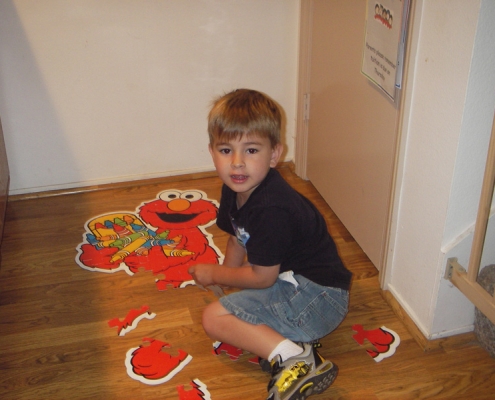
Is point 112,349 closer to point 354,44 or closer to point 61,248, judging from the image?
point 61,248

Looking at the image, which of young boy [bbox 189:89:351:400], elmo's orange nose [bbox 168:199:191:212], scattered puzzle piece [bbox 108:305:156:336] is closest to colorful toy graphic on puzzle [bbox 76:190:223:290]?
elmo's orange nose [bbox 168:199:191:212]

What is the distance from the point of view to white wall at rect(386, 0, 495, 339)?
112cm

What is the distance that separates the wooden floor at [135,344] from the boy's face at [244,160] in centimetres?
46

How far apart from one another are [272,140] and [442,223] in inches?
17.4

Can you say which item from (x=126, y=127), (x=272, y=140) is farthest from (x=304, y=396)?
(x=126, y=127)

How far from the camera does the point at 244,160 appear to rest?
123 centimetres

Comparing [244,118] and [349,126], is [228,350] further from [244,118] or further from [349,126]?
[349,126]

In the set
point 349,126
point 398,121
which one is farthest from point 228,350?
point 349,126

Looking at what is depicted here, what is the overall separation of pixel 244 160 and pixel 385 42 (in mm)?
541

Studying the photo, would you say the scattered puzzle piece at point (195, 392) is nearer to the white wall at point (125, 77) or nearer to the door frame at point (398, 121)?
the door frame at point (398, 121)

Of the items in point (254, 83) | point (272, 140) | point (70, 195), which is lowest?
point (70, 195)

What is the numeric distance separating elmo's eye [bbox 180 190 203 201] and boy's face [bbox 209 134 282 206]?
962mm

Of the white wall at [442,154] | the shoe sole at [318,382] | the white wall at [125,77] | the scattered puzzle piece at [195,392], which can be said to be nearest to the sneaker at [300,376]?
the shoe sole at [318,382]

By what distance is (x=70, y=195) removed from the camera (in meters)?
2.27
